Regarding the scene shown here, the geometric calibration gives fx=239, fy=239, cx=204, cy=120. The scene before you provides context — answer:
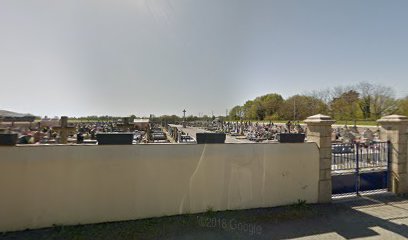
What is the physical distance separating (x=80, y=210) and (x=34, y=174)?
1070 mm

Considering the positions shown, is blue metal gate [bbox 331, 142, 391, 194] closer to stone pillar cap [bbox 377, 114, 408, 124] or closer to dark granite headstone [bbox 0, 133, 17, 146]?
stone pillar cap [bbox 377, 114, 408, 124]

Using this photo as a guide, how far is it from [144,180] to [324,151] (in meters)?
4.43

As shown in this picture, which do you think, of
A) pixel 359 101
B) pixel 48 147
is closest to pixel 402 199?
pixel 48 147

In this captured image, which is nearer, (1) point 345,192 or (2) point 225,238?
(2) point 225,238

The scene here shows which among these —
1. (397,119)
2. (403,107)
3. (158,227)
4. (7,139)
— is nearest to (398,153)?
(397,119)

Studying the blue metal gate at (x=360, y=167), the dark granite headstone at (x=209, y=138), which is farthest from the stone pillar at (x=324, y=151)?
the dark granite headstone at (x=209, y=138)

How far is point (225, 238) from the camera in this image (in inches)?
164

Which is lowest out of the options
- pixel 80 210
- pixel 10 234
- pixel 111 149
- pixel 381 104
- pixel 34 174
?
pixel 10 234

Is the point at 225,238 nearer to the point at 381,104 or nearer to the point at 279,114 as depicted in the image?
the point at 381,104

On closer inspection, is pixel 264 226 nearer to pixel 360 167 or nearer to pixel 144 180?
pixel 144 180

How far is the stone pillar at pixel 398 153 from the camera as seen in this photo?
6727 mm

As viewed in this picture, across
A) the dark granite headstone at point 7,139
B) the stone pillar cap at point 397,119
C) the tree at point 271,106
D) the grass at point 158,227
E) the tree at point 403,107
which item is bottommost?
the grass at point 158,227

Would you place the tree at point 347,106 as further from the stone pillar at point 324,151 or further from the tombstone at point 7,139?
the tombstone at point 7,139

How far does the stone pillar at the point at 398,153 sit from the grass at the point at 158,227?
125 inches
